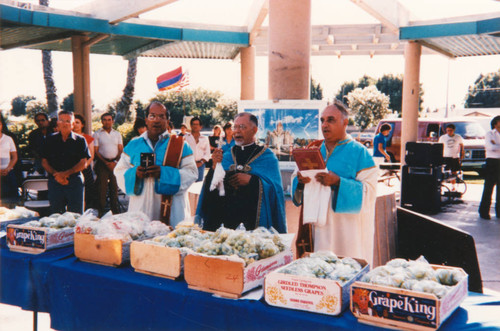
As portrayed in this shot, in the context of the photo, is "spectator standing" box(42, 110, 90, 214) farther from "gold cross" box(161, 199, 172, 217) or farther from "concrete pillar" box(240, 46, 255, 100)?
"concrete pillar" box(240, 46, 255, 100)

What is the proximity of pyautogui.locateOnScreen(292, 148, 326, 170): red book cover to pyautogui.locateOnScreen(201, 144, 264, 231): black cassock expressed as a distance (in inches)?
25.5

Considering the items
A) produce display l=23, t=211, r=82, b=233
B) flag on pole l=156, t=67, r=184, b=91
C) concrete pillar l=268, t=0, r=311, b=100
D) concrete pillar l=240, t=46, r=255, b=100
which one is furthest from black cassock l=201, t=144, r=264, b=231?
flag on pole l=156, t=67, r=184, b=91

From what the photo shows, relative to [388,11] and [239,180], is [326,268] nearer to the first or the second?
[239,180]

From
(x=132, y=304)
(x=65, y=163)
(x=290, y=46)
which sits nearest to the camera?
(x=132, y=304)

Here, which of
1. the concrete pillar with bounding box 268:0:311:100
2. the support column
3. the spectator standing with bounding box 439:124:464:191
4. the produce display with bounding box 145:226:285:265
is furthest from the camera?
the spectator standing with bounding box 439:124:464:191

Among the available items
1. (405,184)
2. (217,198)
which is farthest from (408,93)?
(217,198)

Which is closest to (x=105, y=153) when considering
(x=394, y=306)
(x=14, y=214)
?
(x=14, y=214)

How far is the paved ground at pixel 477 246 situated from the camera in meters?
4.40

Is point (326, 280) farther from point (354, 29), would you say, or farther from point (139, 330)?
point (354, 29)

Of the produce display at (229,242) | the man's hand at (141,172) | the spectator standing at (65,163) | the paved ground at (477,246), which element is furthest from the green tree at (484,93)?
the produce display at (229,242)

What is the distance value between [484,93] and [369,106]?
29.3m

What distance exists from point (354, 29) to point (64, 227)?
950cm

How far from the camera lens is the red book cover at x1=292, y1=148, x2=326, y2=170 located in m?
3.26

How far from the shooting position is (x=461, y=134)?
17.3m
